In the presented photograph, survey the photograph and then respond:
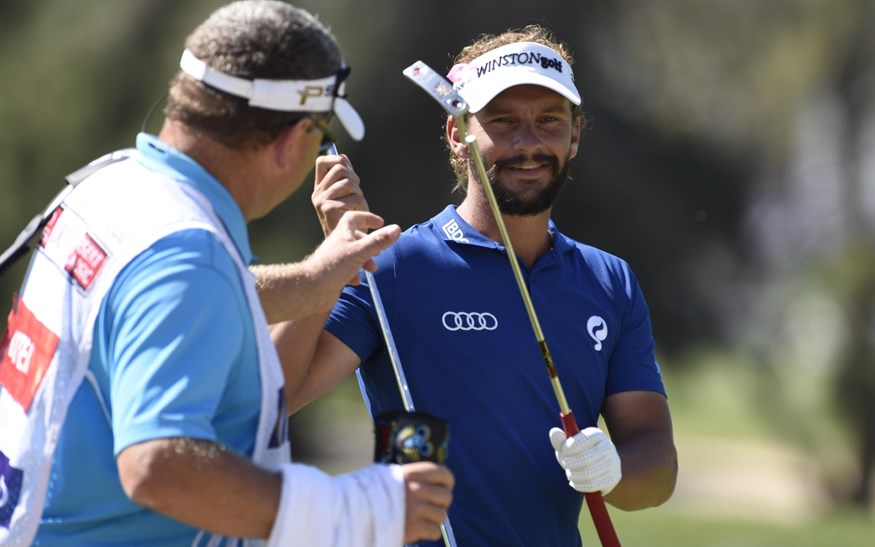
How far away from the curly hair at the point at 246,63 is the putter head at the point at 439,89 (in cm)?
84

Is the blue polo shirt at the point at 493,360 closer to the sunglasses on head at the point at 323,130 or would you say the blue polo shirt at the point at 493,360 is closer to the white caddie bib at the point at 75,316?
the sunglasses on head at the point at 323,130

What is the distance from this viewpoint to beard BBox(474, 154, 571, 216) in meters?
4.06

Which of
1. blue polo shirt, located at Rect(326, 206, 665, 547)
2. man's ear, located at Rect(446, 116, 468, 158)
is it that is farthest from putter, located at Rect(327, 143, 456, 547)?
man's ear, located at Rect(446, 116, 468, 158)

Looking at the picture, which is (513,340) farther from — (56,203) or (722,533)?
(722,533)

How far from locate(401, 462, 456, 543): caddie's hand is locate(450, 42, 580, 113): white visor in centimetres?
161

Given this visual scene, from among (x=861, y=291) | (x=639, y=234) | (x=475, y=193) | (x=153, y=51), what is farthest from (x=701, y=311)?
(x=475, y=193)

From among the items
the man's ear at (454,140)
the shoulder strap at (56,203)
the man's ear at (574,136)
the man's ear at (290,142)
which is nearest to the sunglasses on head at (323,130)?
the man's ear at (290,142)

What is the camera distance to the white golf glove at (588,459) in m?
3.57

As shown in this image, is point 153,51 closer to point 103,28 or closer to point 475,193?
point 103,28

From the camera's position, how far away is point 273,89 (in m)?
2.66

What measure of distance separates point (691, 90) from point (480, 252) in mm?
18516

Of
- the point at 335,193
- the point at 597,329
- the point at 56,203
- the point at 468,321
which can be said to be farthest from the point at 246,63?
the point at 597,329

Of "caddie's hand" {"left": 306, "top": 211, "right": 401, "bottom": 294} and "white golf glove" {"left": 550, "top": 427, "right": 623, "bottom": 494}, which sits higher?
"caddie's hand" {"left": 306, "top": 211, "right": 401, "bottom": 294}

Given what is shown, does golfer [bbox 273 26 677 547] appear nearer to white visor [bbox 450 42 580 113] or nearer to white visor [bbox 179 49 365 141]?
white visor [bbox 450 42 580 113]
